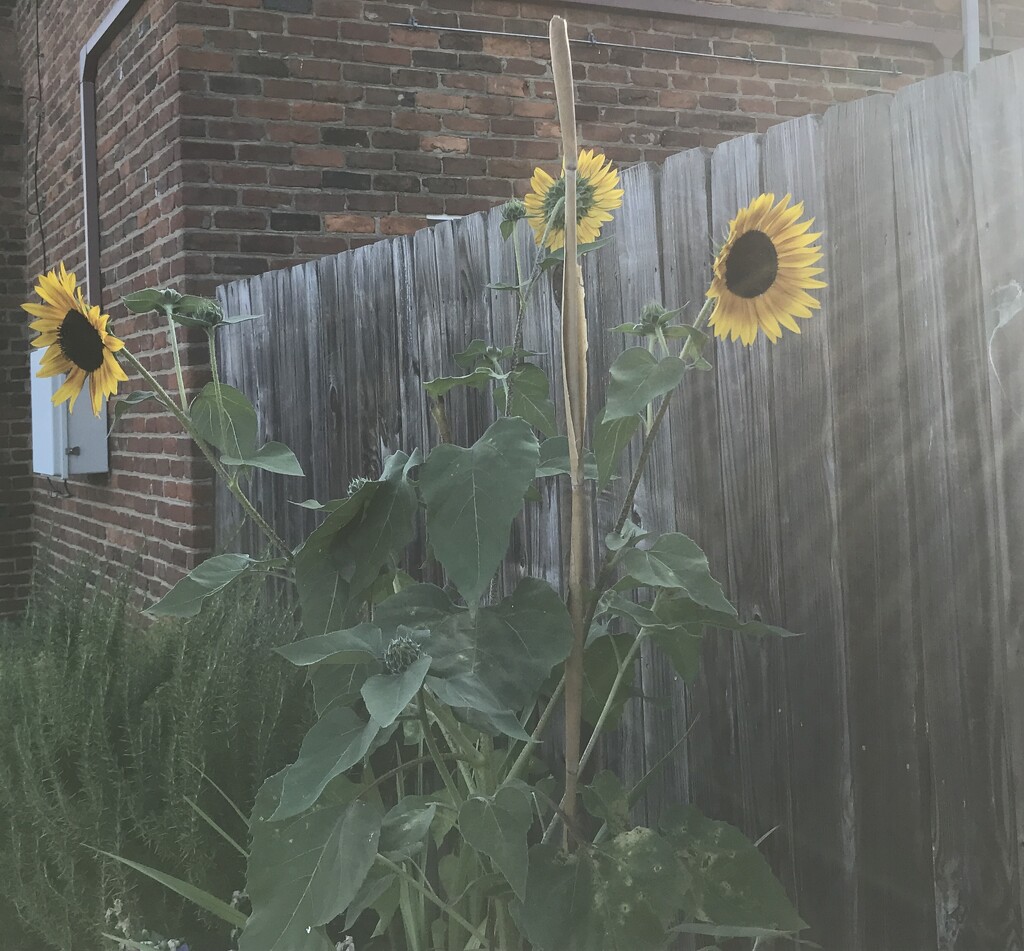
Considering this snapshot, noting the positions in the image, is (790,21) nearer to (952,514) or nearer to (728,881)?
(952,514)

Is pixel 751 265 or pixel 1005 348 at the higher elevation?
pixel 751 265

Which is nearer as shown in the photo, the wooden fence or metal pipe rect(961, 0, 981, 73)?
the wooden fence

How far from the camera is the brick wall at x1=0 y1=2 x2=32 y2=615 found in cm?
670

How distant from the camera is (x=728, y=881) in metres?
1.52

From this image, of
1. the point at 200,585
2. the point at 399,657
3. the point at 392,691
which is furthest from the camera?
the point at 200,585

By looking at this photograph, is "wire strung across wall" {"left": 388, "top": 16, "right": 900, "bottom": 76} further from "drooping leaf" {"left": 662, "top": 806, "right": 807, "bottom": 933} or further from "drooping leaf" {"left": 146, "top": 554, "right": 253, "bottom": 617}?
"drooping leaf" {"left": 662, "top": 806, "right": 807, "bottom": 933}

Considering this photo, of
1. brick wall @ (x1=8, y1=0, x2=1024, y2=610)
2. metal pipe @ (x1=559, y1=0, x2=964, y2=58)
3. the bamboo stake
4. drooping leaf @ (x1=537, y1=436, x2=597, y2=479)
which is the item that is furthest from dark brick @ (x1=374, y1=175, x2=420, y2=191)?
the bamboo stake

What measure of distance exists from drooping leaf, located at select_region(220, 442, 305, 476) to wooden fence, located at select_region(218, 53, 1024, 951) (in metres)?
0.65

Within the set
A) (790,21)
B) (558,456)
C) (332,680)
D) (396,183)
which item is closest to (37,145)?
(396,183)

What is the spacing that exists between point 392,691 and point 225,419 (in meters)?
0.68

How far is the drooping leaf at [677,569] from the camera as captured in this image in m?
1.37

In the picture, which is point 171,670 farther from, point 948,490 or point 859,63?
point 859,63

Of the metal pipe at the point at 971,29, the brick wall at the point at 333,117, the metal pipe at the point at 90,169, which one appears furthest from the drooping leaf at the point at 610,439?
the metal pipe at the point at 971,29

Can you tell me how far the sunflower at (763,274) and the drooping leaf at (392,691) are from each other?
58cm
